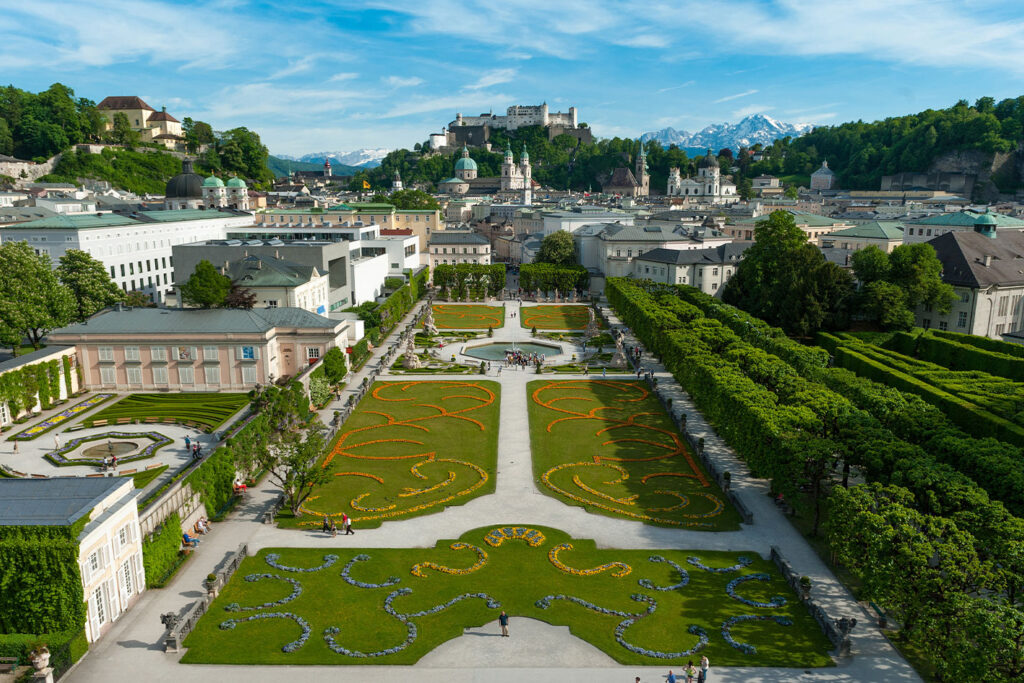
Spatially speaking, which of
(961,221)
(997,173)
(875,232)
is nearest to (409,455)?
(875,232)

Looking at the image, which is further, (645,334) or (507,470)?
(645,334)

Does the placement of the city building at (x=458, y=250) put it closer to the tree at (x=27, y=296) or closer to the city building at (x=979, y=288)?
the city building at (x=979, y=288)

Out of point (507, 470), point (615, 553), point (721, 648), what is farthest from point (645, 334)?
point (721, 648)

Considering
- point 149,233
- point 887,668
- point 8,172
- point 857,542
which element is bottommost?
point 887,668

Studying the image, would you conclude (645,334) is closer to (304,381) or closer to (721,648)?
(304,381)

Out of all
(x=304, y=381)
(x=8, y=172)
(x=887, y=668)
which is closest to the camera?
(x=887, y=668)

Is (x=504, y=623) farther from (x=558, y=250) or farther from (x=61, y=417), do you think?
(x=558, y=250)

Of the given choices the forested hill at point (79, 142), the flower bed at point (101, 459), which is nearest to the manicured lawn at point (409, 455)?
A: the flower bed at point (101, 459)
